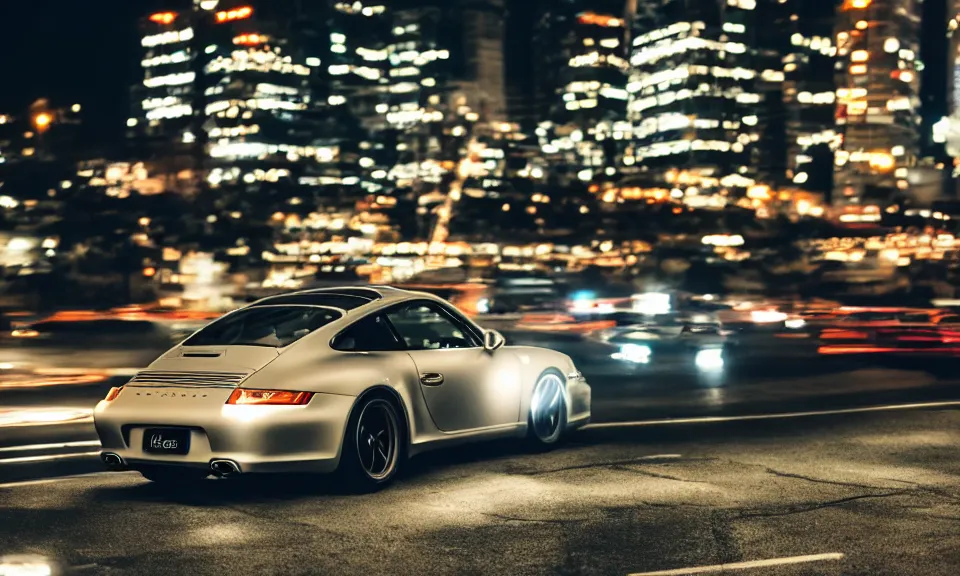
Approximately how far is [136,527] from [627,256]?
157629 mm

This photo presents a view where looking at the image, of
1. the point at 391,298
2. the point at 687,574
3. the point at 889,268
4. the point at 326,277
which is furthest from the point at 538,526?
the point at 889,268

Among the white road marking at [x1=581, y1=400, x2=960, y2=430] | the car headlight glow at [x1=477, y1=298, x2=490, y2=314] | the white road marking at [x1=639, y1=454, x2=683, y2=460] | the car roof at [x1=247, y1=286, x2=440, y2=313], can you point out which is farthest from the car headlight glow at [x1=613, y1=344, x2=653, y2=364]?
the car roof at [x1=247, y1=286, x2=440, y2=313]

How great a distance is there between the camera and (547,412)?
10477mm

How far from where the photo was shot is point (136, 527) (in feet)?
23.5

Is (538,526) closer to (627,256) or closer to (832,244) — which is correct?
(627,256)

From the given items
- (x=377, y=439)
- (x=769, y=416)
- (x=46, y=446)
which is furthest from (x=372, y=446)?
(x=769, y=416)

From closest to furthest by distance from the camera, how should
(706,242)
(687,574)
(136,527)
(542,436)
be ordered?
(687,574) < (136,527) < (542,436) < (706,242)

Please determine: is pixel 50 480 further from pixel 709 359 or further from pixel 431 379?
pixel 709 359

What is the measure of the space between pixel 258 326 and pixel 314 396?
1.53m

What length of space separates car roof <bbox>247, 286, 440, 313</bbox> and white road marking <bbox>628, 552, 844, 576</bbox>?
3580 mm

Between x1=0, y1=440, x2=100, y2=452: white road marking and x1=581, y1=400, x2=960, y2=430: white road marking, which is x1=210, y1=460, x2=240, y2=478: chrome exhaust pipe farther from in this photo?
x1=581, y1=400, x2=960, y2=430: white road marking

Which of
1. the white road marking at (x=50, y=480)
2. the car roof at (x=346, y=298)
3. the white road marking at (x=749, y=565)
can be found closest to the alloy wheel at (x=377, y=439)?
the car roof at (x=346, y=298)

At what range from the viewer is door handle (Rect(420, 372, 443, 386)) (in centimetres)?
892

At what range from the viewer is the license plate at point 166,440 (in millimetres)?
7812
